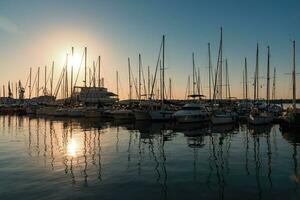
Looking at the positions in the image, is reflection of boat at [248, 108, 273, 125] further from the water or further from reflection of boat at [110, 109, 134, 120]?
reflection of boat at [110, 109, 134, 120]

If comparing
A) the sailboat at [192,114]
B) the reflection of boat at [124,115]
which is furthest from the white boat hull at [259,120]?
the reflection of boat at [124,115]

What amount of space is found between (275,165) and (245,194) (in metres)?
7.04

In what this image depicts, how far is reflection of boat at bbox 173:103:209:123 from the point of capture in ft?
164

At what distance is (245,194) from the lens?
44.3 feet

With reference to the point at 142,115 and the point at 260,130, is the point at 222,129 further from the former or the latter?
the point at 142,115

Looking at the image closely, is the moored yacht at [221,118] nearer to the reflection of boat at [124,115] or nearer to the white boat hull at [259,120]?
the white boat hull at [259,120]

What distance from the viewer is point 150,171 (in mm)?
17938

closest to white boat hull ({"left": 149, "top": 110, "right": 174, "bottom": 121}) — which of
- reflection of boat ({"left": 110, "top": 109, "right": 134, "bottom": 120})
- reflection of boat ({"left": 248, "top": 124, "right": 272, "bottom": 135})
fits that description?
reflection of boat ({"left": 110, "top": 109, "right": 134, "bottom": 120})

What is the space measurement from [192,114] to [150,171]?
109 feet

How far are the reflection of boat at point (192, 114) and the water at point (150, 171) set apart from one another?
21249 millimetres

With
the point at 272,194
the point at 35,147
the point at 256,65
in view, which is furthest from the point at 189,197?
the point at 256,65

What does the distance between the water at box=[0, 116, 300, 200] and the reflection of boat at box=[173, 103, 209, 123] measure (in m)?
21.2

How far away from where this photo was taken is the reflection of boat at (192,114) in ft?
164

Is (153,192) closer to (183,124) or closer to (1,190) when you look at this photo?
(1,190)
